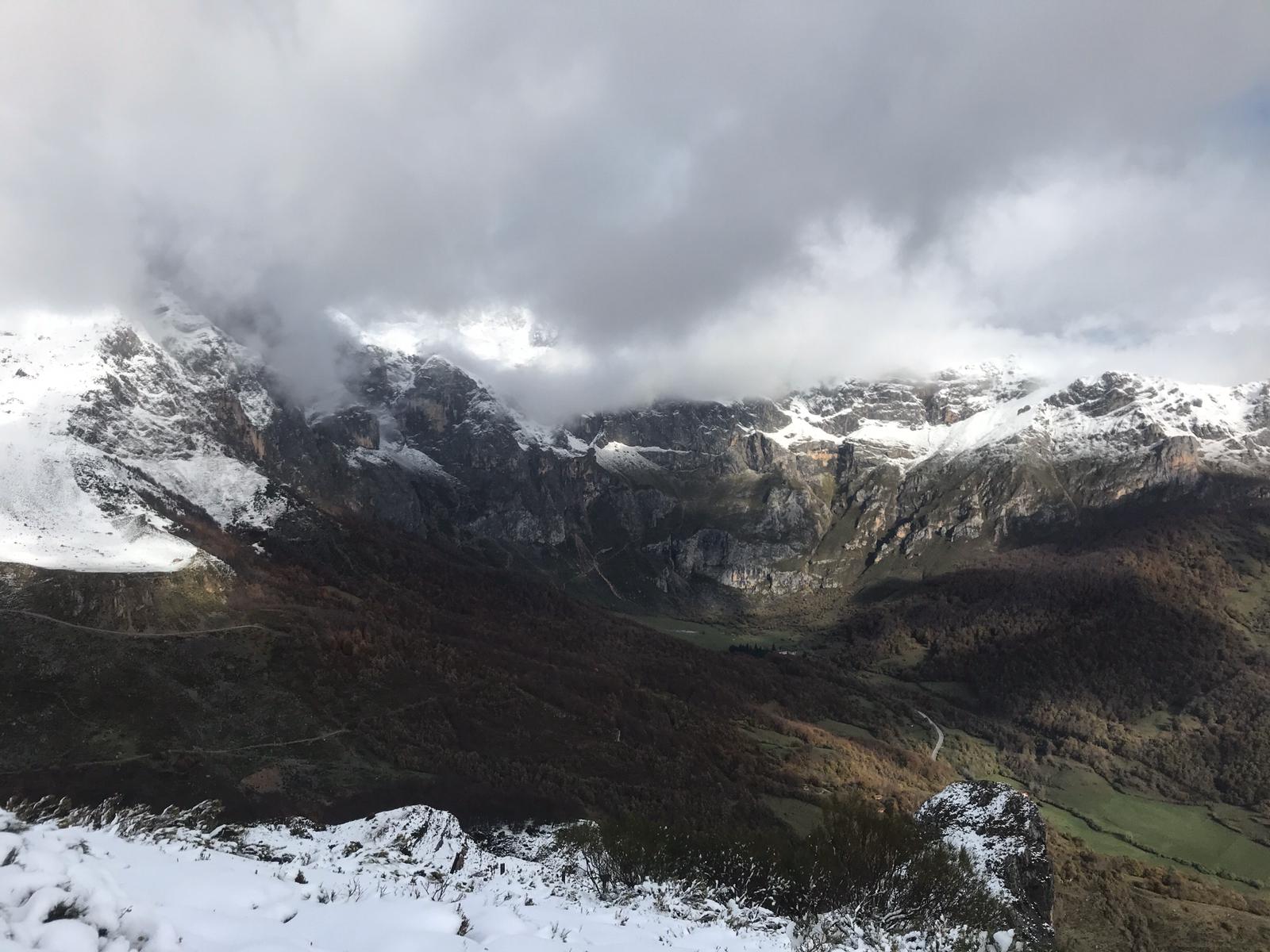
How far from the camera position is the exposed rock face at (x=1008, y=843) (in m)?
44.7

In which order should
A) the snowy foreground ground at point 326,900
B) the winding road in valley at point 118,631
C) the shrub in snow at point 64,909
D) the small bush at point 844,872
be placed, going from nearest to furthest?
the shrub in snow at point 64,909, the snowy foreground ground at point 326,900, the small bush at point 844,872, the winding road in valley at point 118,631

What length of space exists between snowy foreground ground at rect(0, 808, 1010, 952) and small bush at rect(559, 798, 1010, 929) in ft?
7.37

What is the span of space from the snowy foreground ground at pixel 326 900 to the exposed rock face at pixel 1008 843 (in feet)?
18.1

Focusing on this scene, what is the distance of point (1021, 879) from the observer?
46.4 m

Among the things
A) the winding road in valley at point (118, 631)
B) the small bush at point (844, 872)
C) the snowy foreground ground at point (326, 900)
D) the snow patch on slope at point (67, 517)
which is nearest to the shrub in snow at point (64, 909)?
the snowy foreground ground at point (326, 900)

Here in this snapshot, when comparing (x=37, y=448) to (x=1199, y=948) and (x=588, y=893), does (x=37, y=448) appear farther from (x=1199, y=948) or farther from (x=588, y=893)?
(x=1199, y=948)

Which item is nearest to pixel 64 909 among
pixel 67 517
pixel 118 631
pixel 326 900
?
pixel 326 900

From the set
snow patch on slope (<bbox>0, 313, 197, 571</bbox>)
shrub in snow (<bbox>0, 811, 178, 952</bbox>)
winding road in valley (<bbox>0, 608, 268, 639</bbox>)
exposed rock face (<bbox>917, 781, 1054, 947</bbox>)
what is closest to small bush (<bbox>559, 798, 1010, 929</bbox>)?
exposed rock face (<bbox>917, 781, 1054, 947</bbox>)

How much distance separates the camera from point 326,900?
1978cm

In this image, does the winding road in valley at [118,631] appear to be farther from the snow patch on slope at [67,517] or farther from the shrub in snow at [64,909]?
the shrub in snow at [64,909]

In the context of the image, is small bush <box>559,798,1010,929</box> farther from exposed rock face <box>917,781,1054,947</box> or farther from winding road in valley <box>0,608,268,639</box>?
winding road in valley <box>0,608,268,639</box>

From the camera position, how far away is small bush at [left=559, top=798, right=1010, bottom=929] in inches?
1578

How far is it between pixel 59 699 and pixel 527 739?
74.6m

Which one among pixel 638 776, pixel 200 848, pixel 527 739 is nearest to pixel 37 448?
pixel 527 739
